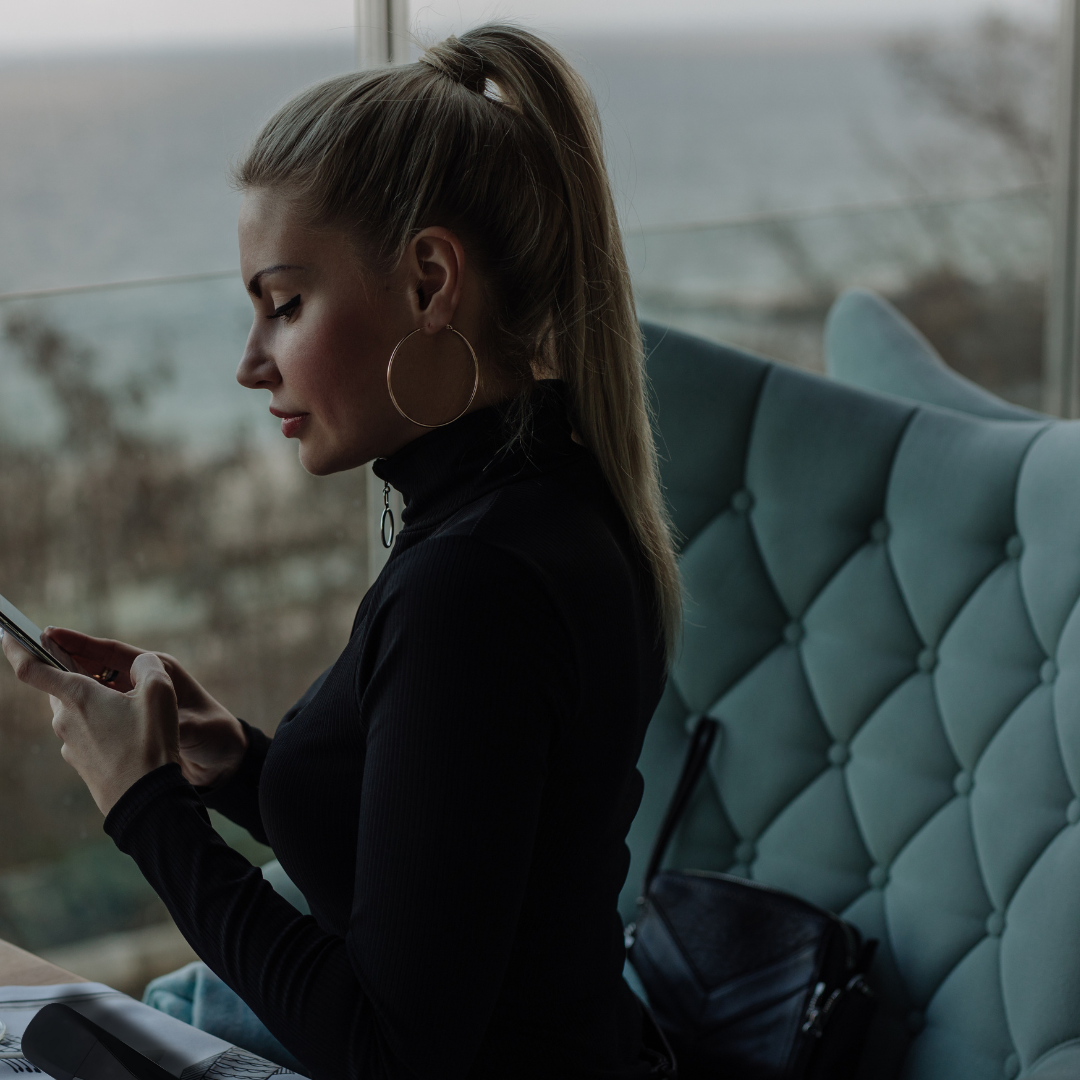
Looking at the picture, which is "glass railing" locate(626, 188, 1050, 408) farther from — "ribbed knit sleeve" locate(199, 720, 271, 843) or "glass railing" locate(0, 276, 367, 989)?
"ribbed knit sleeve" locate(199, 720, 271, 843)

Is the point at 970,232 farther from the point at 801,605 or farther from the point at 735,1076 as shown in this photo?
the point at 735,1076

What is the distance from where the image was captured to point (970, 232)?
3.17 meters

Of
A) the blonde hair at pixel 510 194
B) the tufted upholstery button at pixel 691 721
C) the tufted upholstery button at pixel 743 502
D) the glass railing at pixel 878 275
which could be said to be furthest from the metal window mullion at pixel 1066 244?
the blonde hair at pixel 510 194

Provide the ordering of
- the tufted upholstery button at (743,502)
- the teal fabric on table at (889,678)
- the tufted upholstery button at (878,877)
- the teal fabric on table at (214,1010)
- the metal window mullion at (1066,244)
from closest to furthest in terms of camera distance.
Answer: the teal fabric on table at (214,1010)
the teal fabric on table at (889,678)
the tufted upholstery button at (878,877)
the tufted upholstery button at (743,502)
the metal window mullion at (1066,244)

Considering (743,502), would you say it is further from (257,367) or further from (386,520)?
(257,367)

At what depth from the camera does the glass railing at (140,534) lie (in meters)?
1.56

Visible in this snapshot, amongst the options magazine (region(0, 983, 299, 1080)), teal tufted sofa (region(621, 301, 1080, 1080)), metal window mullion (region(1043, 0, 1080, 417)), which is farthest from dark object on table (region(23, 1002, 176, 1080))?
metal window mullion (region(1043, 0, 1080, 417))

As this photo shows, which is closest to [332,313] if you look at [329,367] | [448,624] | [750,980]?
[329,367]

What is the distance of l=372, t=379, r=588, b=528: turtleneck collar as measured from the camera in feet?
2.76

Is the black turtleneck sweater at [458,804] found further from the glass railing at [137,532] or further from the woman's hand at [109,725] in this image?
the glass railing at [137,532]

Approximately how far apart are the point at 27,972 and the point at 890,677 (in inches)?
39.7

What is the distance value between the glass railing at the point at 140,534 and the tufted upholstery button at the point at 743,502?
2.25 ft

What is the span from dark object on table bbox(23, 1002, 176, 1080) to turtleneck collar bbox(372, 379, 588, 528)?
0.43 meters

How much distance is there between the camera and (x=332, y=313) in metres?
0.83
